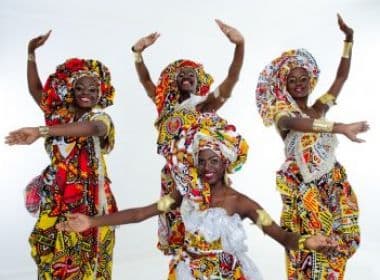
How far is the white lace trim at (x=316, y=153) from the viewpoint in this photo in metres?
3.21

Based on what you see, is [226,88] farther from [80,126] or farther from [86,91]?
[80,126]

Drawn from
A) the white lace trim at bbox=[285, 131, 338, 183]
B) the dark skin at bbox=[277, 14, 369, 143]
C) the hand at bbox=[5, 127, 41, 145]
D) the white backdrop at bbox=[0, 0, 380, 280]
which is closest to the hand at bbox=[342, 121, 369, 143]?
the dark skin at bbox=[277, 14, 369, 143]

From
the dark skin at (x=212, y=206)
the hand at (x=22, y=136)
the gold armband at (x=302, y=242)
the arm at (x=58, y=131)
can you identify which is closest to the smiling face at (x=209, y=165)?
the dark skin at (x=212, y=206)

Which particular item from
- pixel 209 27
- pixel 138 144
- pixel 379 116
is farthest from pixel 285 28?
pixel 138 144

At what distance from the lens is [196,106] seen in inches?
139

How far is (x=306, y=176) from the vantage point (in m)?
3.21

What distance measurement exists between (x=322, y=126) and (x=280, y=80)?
14.6 inches

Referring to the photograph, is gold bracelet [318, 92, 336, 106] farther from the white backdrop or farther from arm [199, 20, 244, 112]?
the white backdrop

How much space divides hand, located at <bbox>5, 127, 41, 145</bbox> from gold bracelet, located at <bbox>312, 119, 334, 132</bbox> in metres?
1.20

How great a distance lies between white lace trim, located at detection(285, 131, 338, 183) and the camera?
321 centimetres

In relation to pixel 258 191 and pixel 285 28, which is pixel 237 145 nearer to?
pixel 258 191

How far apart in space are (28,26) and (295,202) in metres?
3.17

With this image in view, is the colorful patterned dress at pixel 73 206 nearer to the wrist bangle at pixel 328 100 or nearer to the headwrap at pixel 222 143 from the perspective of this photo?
the headwrap at pixel 222 143

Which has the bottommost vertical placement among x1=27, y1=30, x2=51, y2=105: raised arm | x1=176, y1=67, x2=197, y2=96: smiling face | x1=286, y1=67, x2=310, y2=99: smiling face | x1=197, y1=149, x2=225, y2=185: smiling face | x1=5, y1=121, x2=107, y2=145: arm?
x1=197, y1=149, x2=225, y2=185: smiling face
